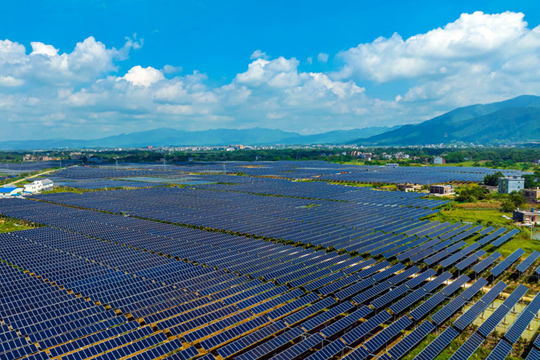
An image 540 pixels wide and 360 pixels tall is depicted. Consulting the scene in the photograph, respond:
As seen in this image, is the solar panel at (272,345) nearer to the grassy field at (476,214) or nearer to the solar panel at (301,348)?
the solar panel at (301,348)

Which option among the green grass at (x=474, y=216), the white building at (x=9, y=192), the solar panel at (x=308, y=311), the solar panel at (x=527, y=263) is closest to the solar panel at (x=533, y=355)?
the solar panel at (x=308, y=311)

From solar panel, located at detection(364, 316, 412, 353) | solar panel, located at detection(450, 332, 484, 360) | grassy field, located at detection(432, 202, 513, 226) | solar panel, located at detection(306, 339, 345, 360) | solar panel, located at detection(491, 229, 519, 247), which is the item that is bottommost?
grassy field, located at detection(432, 202, 513, 226)

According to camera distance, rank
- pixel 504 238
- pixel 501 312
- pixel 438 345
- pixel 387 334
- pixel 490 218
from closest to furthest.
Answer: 1. pixel 438 345
2. pixel 387 334
3. pixel 501 312
4. pixel 504 238
5. pixel 490 218

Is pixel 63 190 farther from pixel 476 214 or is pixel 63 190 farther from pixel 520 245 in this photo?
pixel 520 245

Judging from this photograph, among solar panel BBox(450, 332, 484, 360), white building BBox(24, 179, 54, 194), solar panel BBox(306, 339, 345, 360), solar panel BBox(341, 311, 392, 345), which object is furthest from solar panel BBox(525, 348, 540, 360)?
white building BBox(24, 179, 54, 194)

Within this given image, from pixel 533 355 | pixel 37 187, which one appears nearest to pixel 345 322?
pixel 533 355

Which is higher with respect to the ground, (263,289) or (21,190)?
(21,190)

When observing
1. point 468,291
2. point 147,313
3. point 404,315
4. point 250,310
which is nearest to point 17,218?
point 147,313

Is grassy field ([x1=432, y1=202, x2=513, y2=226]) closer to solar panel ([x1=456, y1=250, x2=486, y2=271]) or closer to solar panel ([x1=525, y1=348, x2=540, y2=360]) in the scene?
solar panel ([x1=456, y1=250, x2=486, y2=271])
